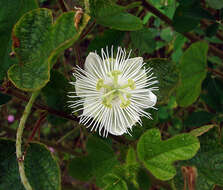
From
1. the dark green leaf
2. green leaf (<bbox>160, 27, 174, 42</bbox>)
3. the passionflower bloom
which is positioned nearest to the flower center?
the passionflower bloom

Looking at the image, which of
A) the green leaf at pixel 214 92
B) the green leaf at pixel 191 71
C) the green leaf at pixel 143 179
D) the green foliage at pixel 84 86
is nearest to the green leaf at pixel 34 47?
the green foliage at pixel 84 86

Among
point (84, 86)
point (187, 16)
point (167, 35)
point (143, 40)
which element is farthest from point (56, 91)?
point (167, 35)

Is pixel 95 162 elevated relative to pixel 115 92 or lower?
lower

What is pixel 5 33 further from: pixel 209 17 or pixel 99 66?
pixel 209 17

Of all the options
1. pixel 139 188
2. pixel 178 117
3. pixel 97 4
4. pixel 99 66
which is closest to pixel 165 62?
pixel 99 66

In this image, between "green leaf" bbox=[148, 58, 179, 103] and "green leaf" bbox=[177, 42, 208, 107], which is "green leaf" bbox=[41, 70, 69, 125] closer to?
"green leaf" bbox=[148, 58, 179, 103]

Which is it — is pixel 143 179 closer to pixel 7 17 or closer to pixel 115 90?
pixel 115 90
